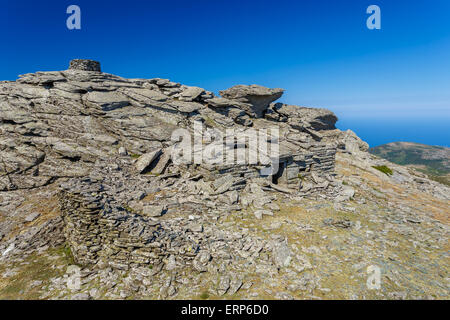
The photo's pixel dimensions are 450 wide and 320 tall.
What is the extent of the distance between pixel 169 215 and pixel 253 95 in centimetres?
2651

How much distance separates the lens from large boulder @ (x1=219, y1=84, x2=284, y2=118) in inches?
1329

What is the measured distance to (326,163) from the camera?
2238cm

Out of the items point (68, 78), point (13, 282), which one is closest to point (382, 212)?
point (13, 282)

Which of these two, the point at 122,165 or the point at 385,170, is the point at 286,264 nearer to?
the point at 122,165

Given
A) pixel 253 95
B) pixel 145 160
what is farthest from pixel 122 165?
pixel 253 95

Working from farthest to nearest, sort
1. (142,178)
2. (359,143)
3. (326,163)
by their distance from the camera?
(359,143), (326,163), (142,178)

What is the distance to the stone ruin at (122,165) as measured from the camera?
35.3ft

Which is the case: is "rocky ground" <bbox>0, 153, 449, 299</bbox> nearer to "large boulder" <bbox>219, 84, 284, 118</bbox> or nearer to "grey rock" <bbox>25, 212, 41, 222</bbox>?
"grey rock" <bbox>25, 212, 41, 222</bbox>

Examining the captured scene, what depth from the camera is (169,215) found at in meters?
13.4

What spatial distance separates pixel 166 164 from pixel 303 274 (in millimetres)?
14647

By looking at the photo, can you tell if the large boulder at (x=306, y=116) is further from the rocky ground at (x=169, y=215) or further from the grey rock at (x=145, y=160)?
the grey rock at (x=145, y=160)

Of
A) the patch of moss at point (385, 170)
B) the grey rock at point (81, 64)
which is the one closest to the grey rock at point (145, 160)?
the grey rock at point (81, 64)

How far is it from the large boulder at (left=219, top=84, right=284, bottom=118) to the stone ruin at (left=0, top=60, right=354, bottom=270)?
530cm
